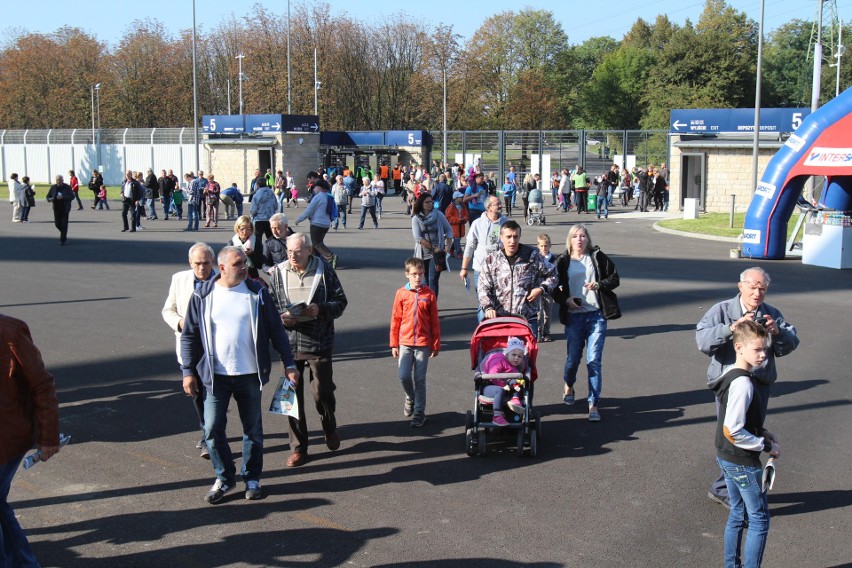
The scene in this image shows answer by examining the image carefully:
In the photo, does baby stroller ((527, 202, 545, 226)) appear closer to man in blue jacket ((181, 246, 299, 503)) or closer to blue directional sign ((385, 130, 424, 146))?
blue directional sign ((385, 130, 424, 146))

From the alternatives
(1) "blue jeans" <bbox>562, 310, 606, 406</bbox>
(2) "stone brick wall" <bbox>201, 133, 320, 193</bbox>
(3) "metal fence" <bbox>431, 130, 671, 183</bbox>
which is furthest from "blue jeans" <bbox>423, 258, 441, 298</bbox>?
(2) "stone brick wall" <bbox>201, 133, 320, 193</bbox>

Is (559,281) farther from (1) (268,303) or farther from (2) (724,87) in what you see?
(2) (724,87)

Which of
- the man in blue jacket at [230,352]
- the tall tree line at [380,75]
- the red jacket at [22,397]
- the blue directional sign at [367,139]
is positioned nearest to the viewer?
the red jacket at [22,397]

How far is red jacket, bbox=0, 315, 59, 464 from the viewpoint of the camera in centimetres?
458

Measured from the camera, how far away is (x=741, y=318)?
589 cm

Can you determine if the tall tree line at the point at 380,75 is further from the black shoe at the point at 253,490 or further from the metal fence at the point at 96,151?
the black shoe at the point at 253,490

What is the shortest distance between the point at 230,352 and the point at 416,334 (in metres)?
2.31

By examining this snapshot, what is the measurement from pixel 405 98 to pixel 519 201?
107 feet

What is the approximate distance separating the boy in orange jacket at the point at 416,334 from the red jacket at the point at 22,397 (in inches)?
149

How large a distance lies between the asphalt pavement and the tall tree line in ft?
204

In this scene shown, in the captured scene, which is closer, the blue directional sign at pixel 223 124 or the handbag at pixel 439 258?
the handbag at pixel 439 258

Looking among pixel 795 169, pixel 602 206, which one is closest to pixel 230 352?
pixel 795 169

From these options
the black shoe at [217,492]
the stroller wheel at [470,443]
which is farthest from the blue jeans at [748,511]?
the black shoe at [217,492]

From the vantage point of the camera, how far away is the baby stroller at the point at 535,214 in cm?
3119
